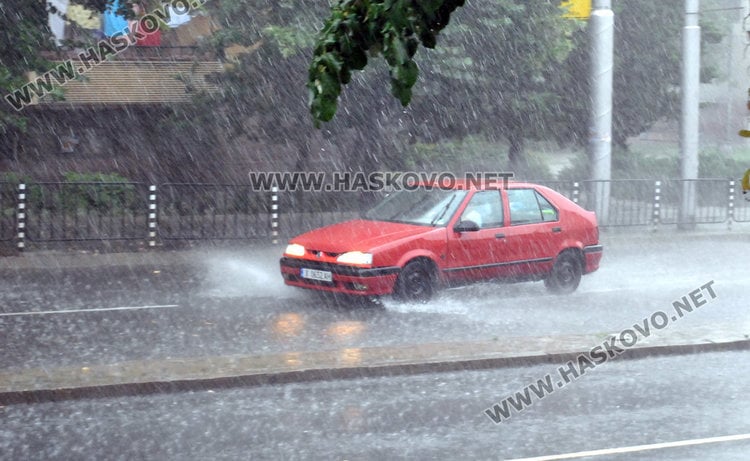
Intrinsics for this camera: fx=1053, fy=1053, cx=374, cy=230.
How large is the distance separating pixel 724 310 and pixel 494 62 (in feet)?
32.7

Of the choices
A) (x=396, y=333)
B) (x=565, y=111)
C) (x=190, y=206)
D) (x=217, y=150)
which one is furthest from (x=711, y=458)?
(x=217, y=150)

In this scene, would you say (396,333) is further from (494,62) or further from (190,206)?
(494,62)

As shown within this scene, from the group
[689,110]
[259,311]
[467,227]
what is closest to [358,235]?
[467,227]

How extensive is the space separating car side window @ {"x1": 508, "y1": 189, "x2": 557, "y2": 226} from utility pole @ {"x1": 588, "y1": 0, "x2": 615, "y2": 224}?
27.6 ft

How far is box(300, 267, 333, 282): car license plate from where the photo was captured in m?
12.0

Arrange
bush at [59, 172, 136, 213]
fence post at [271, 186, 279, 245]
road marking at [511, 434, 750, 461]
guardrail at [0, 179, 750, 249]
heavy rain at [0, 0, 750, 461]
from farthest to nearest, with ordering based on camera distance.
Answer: fence post at [271, 186, 279, 245]
bush at [59, 172, 136, 213]
guardrail at [0, 179, 750, 249]
heavy rain at [0, 0, 750, 461]
road marking at [511, 434, 750, 461]

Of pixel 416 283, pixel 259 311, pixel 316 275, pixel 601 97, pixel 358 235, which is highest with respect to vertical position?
pixel 601 97

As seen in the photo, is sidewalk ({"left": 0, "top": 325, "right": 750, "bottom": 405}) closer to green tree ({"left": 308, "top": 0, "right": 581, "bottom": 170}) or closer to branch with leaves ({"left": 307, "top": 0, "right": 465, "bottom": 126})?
branch with leaves ({"left": 307, "top": 0, "right": 465, "bottom": 126})

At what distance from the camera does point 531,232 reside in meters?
13.2

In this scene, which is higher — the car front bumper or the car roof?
the car roof

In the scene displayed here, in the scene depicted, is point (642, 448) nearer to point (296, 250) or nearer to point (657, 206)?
point (296, 250)

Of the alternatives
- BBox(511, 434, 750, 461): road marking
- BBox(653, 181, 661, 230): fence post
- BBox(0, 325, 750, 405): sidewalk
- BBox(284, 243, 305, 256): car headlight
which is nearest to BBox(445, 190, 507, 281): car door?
BBox(284, 243, 305, 256): car headlight

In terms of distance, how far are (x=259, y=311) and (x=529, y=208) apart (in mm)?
3677

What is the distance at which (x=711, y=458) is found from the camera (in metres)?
6.60
